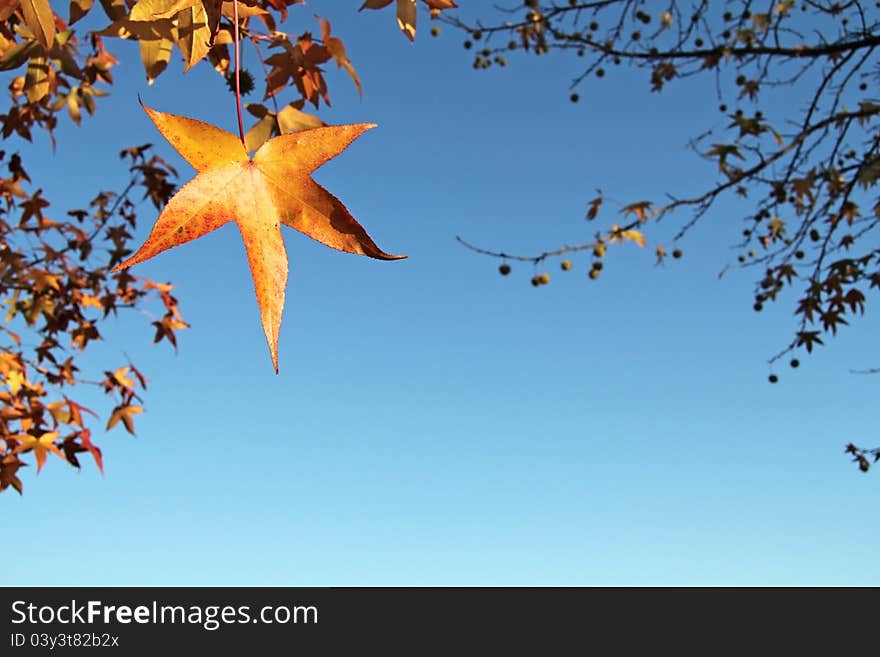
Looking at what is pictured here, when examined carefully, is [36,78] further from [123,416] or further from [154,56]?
[123,416]

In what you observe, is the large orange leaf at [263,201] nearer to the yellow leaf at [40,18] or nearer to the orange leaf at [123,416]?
the yellow leaf at [40,18]

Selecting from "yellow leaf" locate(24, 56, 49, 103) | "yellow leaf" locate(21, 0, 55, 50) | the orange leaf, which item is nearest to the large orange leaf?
"yellow leaf" locate(21, 0, 55, 50)

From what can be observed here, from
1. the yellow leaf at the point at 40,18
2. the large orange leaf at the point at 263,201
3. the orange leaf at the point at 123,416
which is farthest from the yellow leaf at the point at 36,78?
the orange leaf at the point at 123,416

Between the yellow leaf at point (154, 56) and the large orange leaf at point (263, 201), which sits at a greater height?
the yellow leaf at point (154, 56)

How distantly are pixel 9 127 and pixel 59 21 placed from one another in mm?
906

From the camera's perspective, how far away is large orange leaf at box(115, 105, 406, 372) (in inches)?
26.9

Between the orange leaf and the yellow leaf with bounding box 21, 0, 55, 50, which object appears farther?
the orange leaf

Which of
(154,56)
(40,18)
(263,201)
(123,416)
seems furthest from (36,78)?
(123,416)

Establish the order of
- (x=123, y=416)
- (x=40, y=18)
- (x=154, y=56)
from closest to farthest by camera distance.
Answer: (x=40, y=18)
(x=154, y=56)
(x=123, y=416)

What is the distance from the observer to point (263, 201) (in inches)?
29.3

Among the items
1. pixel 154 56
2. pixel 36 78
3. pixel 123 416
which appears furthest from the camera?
pixel 123 416

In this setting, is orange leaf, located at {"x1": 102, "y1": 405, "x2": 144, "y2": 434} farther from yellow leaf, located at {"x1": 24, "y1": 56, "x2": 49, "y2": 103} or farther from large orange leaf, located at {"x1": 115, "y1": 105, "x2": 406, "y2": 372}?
large orange leaf, located at {"x1": 115, "y1": 105, "x2": 406, "y2": 372}

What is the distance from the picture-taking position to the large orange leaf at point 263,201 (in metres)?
0.68

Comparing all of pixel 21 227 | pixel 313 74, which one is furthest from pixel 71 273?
pixel 313 74
